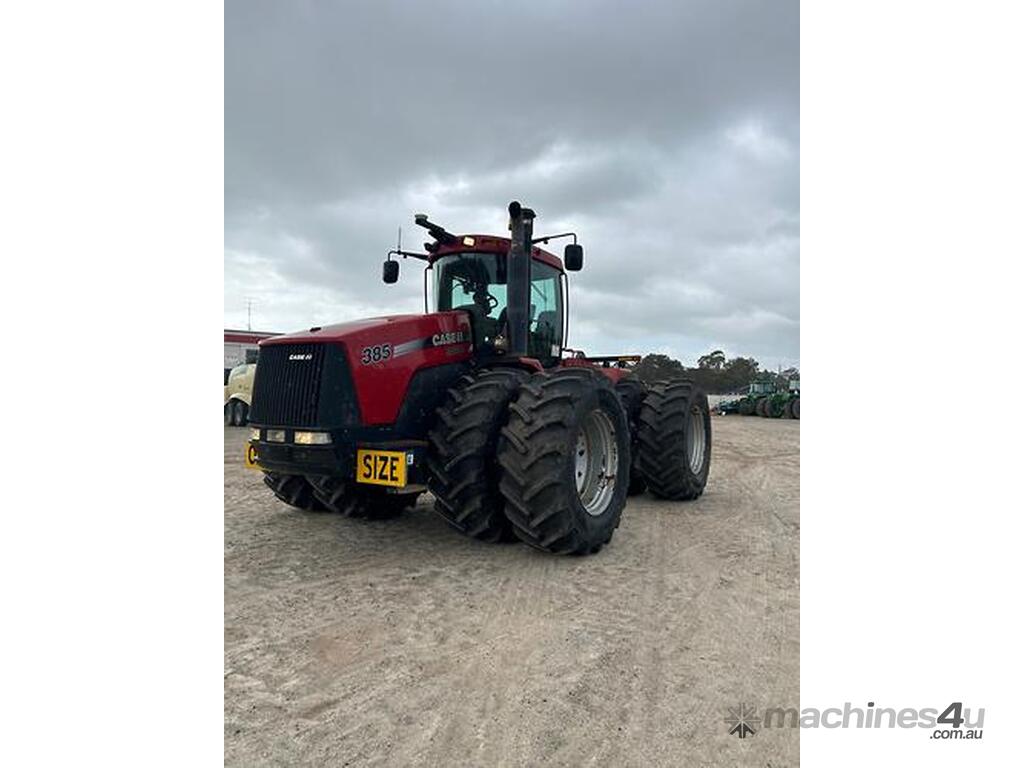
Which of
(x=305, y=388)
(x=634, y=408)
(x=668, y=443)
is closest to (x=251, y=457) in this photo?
(x=305, y=388)

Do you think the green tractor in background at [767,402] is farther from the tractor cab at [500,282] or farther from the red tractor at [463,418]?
the red tractor at [463,418]

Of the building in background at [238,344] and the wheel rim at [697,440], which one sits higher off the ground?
the building in background at [238,344]

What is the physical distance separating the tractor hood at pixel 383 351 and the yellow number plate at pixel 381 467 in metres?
0.25

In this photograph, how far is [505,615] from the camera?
3367 millimetres

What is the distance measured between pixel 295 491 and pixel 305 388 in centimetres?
177

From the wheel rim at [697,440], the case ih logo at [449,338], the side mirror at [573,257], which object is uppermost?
the side mirror at [573,257]

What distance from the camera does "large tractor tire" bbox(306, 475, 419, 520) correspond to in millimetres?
5371

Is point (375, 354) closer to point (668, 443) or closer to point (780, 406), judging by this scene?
point (668, 443)

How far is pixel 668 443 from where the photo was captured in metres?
6.49

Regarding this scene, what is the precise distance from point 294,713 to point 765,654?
213cm

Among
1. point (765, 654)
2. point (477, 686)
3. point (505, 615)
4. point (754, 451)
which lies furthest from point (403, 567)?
point (754, 451)

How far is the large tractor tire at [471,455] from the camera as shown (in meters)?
4.24

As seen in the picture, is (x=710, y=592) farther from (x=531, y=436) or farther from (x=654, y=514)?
(x=654, y=514)

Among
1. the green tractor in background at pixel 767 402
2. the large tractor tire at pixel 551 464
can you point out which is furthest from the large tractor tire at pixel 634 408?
the green tractor in background at pixel 767 402
